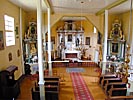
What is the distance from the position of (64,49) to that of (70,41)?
109 cm

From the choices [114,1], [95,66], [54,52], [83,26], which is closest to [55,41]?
[54,52]

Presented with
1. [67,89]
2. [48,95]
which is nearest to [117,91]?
Answer: [67,89]

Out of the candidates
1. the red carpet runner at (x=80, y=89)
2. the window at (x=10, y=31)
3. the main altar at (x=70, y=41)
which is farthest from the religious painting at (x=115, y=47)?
the window at (x=10, y=31)

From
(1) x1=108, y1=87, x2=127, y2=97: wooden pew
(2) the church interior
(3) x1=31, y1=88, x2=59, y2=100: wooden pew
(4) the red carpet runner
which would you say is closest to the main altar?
(2) the church interior

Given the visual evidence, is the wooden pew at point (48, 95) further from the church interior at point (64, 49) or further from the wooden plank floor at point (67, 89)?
the wooden plank floor at point (67, 89)

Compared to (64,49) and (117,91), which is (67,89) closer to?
(117,91)

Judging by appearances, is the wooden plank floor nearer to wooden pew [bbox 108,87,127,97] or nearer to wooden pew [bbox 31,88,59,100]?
wooden pew [bbox 108,87,127,97]

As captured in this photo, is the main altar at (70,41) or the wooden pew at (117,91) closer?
the wooden pew at (117,91)

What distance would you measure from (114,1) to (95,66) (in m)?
7.18

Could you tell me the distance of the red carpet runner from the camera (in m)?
6.72

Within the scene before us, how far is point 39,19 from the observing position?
577 centimetres

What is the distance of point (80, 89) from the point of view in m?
7.76

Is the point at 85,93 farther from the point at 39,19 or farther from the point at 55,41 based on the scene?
the point at 55,41

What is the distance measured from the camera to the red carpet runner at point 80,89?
672 centimetres
